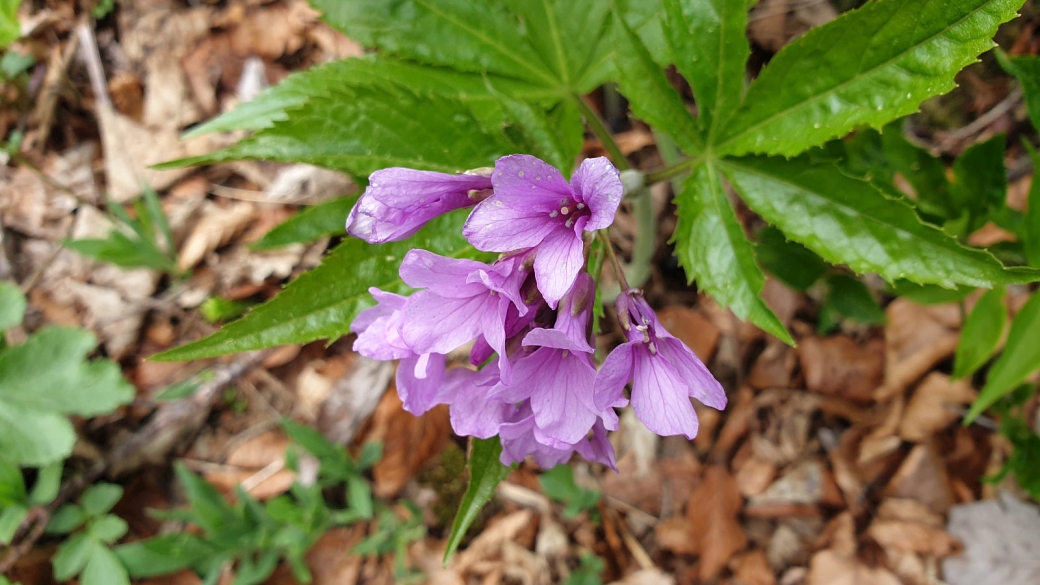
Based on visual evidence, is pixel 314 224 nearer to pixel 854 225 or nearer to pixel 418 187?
pixel 418 187

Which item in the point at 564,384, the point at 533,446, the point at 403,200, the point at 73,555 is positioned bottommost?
the point at 73,555

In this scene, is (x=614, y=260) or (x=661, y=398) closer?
(x=661, y=398)

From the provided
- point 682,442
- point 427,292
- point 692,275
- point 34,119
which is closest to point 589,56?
point 692,275

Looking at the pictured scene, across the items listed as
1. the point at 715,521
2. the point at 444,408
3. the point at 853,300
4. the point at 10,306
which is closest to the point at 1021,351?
the point at 853,300

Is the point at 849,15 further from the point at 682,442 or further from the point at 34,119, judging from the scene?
the point at 34,119

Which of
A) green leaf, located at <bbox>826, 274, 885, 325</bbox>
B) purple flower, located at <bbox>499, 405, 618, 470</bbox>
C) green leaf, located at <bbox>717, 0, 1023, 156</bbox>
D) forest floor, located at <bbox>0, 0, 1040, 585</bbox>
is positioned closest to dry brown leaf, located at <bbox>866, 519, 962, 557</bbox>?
forest floor, located at <bbox>0, 0, 1040, 585</bbox>

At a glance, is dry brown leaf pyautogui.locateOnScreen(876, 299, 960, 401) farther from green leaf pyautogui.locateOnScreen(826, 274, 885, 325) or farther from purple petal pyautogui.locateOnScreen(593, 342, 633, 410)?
purple petal pyautogui.locateOnScreen(593, 342, 633, 410)
